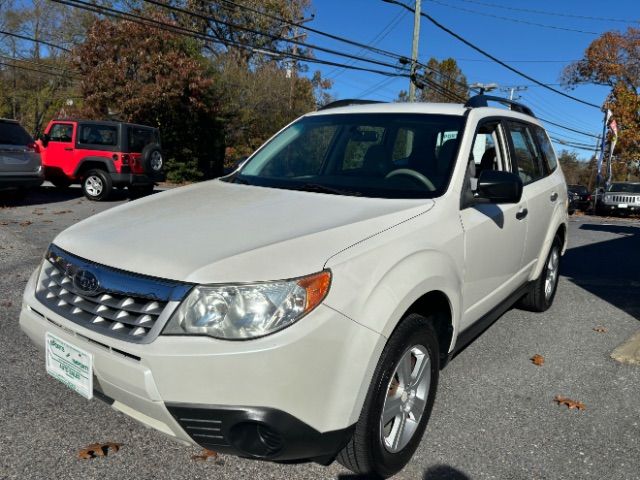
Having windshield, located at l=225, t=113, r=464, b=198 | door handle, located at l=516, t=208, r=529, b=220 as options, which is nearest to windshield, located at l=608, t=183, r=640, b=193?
door handle, located at l=516, t=208, r=529, b=220

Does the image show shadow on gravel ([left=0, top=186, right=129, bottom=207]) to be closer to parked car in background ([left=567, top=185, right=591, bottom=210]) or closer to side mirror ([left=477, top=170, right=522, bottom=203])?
side mirror ([left=477, top=170, right=522, bottom=203])

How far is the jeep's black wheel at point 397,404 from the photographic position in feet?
A: 6.82

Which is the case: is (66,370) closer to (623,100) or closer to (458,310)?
(458,310)

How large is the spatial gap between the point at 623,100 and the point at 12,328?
31.3 meters

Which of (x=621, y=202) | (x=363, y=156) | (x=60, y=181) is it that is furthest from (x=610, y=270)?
(x=621, y=202)

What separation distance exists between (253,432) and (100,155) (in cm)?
1171

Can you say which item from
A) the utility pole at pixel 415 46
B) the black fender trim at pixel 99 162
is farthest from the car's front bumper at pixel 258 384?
the utility pole at pixel 415 46

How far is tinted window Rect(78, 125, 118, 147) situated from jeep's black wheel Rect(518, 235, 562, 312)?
10225 millimetres

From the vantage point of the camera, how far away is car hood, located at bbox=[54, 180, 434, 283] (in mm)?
1895

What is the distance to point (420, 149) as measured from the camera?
10.4 feet

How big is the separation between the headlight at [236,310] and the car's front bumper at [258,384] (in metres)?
0.04

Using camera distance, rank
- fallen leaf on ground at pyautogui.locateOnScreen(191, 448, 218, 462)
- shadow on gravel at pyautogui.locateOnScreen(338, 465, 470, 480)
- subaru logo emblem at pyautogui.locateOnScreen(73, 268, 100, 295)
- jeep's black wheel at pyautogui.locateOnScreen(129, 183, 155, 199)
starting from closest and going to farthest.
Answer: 1. subaru logo emblem at pyautogui.locateOnScreen(73, 268, 100, 295)
2. shadow on gravel at pyautogui.locateOnScreen(338, 465, 470, 480)
3. fallen leaf on ground at pyautogui.locateOnScreen(191, 448, 218, 462)
4. jeep's black wheel at pyautogui.locateOnScreen(129, 183, 155, 199)

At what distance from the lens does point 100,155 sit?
1215 cm

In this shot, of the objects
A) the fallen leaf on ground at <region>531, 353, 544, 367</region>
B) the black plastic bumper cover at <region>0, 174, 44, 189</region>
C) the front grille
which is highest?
the front grille
